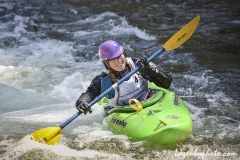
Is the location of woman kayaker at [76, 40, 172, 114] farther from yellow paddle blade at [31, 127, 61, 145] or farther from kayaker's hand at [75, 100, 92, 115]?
yellow paddle blade at [31, 127, 61, 145]

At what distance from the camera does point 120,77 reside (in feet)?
14.1

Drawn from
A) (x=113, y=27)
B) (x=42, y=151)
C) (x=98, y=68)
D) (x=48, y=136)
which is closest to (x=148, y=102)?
(x=48, y=136)

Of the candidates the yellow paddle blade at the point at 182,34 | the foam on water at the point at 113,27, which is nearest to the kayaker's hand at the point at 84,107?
the yellow paddle blade at the point at 182,34

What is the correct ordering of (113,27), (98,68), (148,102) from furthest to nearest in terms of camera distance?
1. (113,27)
2. (98,68)
3. (148,102)

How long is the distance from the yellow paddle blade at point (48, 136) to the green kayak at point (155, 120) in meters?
0.70

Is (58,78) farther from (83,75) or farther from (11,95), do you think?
(11,95)

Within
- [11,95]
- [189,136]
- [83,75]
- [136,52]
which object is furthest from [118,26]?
[189,136]

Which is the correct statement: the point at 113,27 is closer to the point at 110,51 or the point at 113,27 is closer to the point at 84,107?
the point at 110,51

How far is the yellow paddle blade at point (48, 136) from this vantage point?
391cm

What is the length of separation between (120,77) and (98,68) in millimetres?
2774

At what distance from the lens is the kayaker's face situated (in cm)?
Result: 409

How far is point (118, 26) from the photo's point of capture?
928 cm

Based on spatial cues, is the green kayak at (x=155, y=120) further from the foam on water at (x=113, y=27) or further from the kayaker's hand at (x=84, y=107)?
the foam on water at (x=113, y=27)

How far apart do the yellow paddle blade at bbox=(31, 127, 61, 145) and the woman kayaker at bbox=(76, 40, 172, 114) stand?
39cm
